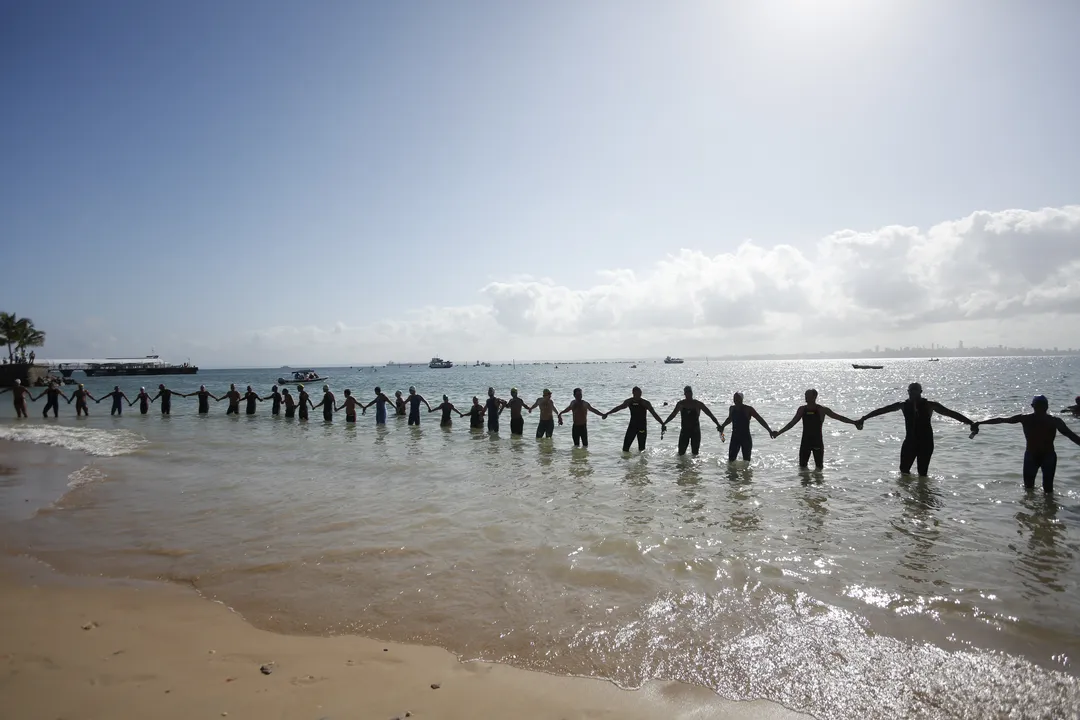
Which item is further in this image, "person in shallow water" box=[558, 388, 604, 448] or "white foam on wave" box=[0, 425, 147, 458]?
"white foam on wave" box=[0, 425, 147, 458]

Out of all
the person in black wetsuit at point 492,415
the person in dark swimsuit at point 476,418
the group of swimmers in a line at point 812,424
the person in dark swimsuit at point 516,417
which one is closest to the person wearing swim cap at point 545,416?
the group of swimmers in a line at point 812,424

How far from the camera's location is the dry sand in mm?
3475

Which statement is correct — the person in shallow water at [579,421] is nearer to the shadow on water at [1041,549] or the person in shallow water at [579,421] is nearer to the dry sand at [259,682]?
the shadow on water at [1041,549]

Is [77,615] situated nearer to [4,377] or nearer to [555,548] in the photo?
[555,548]

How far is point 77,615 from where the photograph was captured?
16.0ft

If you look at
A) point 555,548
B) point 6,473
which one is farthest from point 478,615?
point 6,473

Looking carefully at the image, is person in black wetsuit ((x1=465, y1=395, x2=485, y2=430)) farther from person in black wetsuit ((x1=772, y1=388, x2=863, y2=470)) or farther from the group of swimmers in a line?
person in black wetsuit ((x1=772, y1=388, x2=863, y2=470))

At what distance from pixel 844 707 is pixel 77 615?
268 inches

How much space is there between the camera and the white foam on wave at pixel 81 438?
16281 millimetres

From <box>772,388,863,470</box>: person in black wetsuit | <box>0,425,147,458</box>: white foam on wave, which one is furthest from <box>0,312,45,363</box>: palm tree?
<box>772,388,863,470</box>: person in black wetsuit

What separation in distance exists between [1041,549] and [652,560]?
547cm

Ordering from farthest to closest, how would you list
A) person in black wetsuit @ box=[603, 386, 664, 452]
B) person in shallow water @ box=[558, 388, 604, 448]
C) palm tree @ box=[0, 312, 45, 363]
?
palm tree @ box=[0, 312, 45, 363]
person in shallow water @ box=[558, 388, 604, 448]
person in black wetsuit @ box=[603, 386, 664, 452]

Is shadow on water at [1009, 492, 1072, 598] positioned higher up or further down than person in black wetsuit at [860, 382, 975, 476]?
further down

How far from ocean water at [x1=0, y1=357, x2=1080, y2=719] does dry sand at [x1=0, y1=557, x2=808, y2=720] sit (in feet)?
0.83
